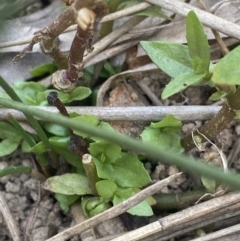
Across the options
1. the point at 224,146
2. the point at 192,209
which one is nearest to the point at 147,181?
the point at 192,209

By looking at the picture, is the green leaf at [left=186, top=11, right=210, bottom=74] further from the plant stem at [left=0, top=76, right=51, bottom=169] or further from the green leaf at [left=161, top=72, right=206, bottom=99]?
the plant stem at [left=0, top=76, right=51, bottom=169]

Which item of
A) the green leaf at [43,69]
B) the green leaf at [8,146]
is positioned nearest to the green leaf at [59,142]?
the green leaf at [8,146]

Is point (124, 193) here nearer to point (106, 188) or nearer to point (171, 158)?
point (106, 188)

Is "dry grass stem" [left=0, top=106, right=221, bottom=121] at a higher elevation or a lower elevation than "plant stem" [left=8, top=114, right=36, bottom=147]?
lower

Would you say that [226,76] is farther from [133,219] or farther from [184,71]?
[133,219]

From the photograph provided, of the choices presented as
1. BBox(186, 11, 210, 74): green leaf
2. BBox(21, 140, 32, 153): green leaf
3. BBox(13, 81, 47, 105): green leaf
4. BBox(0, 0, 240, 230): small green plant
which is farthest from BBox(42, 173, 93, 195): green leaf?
BBox(186, 11, 210, 74): green leaf
